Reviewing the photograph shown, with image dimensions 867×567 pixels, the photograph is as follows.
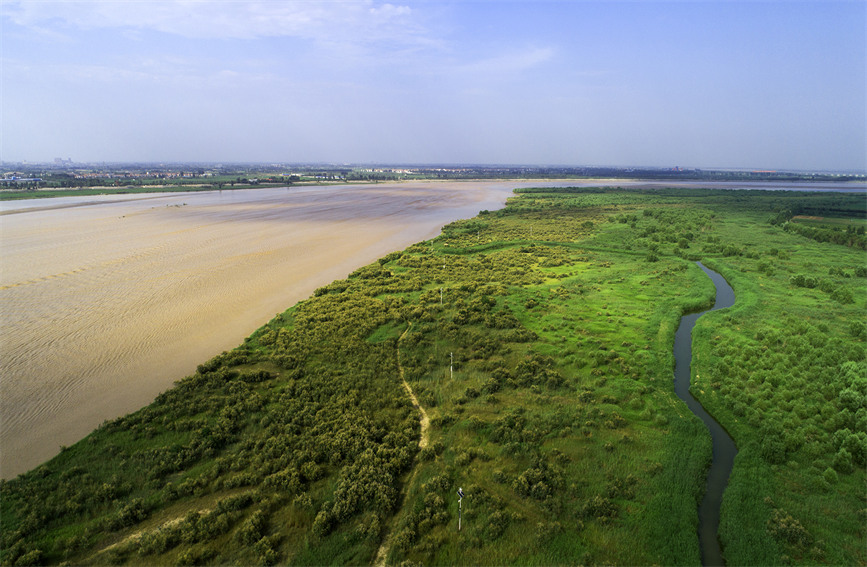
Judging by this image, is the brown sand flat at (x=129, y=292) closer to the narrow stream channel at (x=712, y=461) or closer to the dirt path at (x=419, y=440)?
the dirt path at (x=419, y=440)

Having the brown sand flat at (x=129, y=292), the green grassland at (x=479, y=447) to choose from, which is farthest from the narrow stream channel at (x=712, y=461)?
the brown sand flat at (x=129, y=292)

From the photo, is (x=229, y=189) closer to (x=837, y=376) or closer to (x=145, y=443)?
(x=145, y=443)

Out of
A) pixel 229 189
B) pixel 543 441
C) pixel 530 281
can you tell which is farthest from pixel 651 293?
pixel 229 189

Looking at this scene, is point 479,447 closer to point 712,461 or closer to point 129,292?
point 712,461

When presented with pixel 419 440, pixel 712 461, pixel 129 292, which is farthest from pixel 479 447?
pixel 129 292

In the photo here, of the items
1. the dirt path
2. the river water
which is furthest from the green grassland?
the river water

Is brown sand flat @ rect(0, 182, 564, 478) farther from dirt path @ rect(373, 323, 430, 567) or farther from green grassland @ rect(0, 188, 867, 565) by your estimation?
dirt path @ rect(373, 323, 430, 567)
